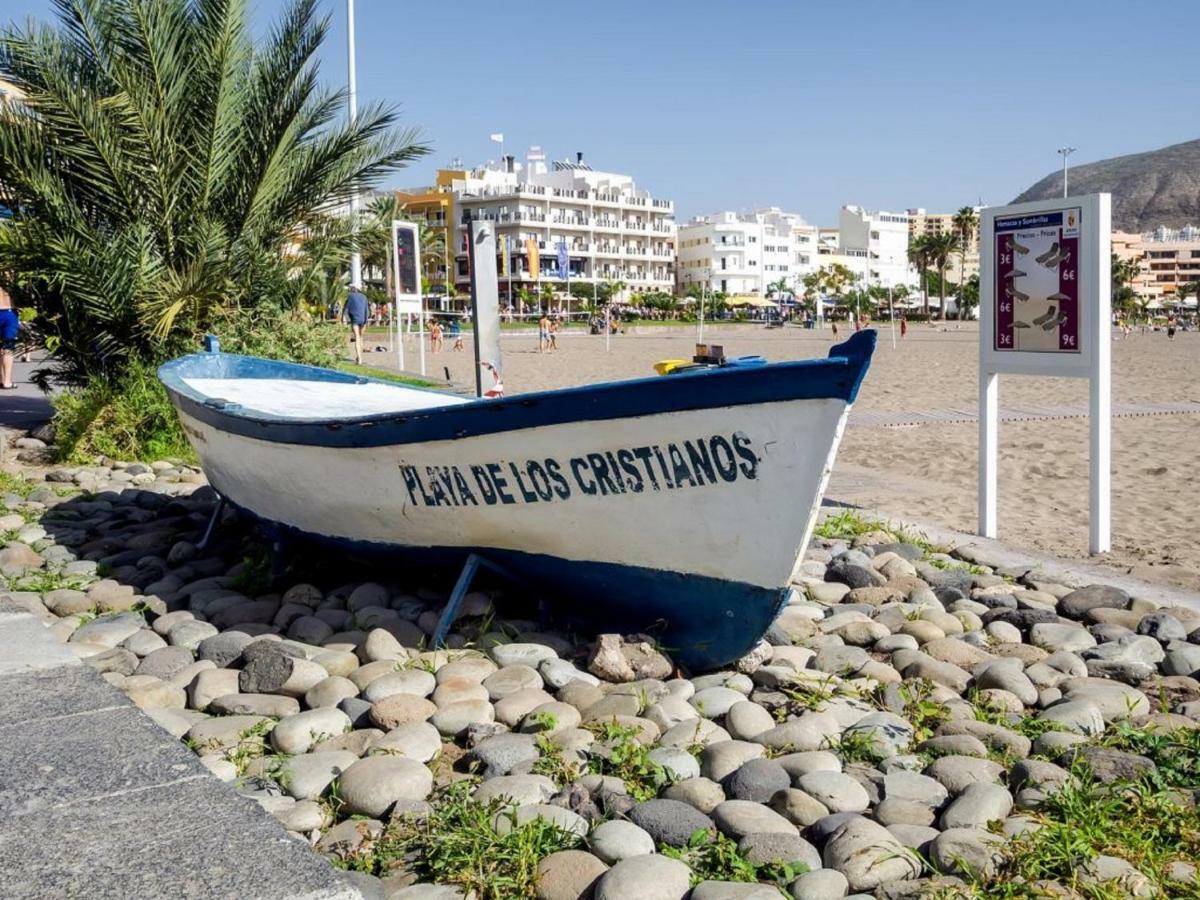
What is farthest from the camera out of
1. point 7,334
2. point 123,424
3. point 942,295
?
point 942,295

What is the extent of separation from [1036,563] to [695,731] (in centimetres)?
334

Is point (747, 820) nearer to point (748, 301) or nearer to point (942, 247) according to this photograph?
point (748, 301)

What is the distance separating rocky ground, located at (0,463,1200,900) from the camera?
3084mm

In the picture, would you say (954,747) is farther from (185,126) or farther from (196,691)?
(185,126)

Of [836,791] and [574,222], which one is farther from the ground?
[574,222]

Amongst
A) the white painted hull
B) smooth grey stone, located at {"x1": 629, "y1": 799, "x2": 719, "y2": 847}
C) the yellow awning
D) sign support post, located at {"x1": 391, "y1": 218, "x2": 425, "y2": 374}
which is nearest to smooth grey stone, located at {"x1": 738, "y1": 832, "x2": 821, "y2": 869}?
smooth grey stone, located at {"x1": 629, "y1": 799, "x2": 719, "y2": 847}

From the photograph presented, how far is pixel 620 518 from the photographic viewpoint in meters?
4.64

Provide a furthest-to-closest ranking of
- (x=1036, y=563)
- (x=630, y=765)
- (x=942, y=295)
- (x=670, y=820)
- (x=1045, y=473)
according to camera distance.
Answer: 1. (x=942, y=295)
2. (x=1045, y=473)
3. (x=1036, y=563)
4. (x=630, y=765)
5. (x=670, y=820)

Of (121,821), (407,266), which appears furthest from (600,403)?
(407,266)

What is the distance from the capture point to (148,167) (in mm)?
10719

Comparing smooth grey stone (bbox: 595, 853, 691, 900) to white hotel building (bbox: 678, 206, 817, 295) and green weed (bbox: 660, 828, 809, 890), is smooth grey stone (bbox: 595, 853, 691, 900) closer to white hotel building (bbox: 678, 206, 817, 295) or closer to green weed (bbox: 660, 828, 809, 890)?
green weed (bbox: 660, 828, 809, 890)

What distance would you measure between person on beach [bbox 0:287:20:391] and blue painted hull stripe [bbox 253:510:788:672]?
7930mm

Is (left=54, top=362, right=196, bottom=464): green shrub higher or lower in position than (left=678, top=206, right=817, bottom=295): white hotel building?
lower

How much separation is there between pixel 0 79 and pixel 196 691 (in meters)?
8.71
